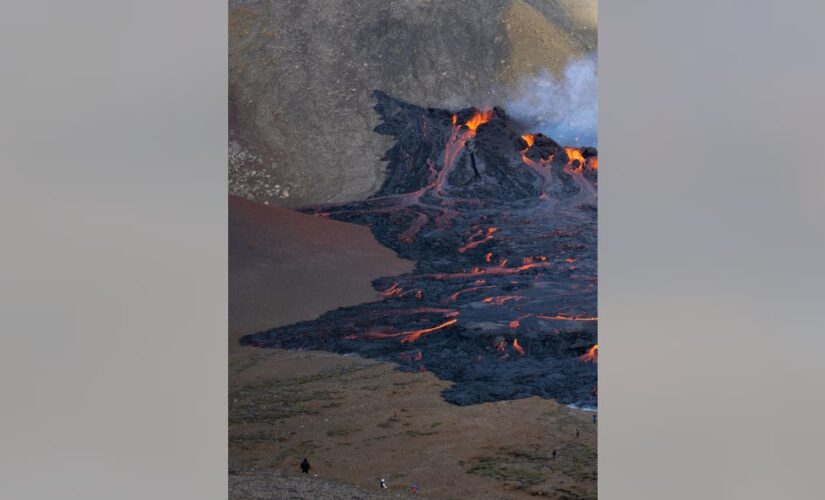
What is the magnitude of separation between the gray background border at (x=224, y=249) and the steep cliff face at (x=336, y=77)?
157mm

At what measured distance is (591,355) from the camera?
168 inches

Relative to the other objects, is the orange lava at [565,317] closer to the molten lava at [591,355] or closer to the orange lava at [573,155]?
the molten lava at [591,355]

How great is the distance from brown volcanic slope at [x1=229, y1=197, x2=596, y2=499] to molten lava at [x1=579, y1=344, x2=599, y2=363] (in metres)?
0.28

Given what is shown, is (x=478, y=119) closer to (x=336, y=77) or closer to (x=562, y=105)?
(x=562, y=105)

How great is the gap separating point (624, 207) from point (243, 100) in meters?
→ 1.92

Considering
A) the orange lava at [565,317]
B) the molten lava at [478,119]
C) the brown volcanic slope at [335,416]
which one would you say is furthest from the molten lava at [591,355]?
the molten lava at [478,119]

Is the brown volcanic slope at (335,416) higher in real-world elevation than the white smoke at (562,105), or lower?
lower

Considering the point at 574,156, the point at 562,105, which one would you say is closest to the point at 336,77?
the point at 562,105

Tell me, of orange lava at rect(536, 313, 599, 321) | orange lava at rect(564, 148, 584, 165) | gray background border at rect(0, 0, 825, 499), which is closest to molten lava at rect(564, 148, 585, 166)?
orange lava at rect(564, 148, 584, 165)

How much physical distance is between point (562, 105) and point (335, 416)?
184cm

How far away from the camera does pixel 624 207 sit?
439cm

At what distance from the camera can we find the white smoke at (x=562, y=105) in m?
4.32

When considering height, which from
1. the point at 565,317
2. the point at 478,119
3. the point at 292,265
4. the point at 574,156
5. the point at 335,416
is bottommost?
the point at 335,416

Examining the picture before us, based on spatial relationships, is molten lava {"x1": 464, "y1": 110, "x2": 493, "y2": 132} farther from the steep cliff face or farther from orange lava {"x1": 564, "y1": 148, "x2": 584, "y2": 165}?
orange lava {"x1": 564, "y1": 148, "x2": 584, "y2": 165}
